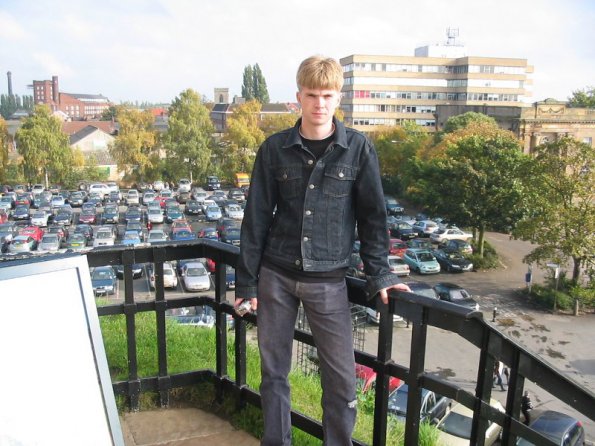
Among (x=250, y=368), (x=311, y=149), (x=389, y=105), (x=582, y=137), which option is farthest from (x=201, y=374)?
(x=389, y=105)

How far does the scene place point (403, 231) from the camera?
130ft

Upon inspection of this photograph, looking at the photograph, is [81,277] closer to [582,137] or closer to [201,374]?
[201,374]

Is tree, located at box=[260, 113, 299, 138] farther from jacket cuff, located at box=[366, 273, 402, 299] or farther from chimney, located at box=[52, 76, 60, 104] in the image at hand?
chimney, located at box=[52, 76, 60, 104]

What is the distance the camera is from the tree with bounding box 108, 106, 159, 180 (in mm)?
55750

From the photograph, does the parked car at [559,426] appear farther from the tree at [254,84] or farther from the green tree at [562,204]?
the tree at [254,84]

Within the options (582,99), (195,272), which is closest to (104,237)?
(195,272)

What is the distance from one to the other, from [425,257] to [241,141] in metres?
28.8

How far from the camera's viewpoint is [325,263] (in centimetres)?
269

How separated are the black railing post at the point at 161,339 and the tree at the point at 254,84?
101 meters

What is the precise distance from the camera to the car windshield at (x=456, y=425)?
901 cm

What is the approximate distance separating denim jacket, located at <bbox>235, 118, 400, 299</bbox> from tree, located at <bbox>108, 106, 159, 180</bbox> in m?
55.1

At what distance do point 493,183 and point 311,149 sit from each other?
29.7 metres

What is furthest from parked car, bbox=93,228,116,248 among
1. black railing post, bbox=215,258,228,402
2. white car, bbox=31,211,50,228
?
black railing post, bbox=215,258,228,402

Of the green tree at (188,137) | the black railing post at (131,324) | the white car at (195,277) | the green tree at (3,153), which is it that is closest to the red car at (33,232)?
the white car at (195,277)
